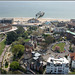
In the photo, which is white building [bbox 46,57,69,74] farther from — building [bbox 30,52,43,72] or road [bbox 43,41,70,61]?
road [bbox 43,41,70,61]

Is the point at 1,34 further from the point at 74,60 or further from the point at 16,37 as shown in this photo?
the point at 74,60

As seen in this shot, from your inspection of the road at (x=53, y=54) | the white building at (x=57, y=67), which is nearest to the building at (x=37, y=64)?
the white building at (x=57, y=67)

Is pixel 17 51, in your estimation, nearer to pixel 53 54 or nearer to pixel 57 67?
pixel 53 54

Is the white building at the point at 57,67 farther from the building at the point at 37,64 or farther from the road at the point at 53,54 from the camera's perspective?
the road at the point at 53,54

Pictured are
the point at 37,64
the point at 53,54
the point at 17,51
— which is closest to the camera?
the point at 37,64

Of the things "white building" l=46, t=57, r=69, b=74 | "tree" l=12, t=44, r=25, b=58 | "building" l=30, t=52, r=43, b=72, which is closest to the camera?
"white building" l=46, t=57, r=69, b=74

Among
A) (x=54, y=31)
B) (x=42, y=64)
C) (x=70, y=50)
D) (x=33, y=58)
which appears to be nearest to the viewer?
(x=42, y=64)

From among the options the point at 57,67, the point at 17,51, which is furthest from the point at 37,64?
the point at 17,51

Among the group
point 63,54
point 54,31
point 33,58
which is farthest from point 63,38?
point 33,58

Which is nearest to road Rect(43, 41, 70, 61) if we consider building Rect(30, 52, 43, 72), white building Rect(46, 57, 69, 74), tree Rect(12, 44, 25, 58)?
building Rect(30, 52, 43, 72)

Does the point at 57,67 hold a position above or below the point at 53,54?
below

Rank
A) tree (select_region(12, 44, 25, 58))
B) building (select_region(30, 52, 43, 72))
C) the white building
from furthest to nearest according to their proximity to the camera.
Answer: tree (select_region(12, 44, 25, 58)), building (select_region(30, 52, 43, 72)), the white building
